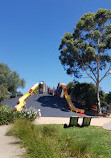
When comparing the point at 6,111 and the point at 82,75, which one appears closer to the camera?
the point at 6,111

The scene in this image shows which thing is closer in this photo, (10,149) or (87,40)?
(10,149)

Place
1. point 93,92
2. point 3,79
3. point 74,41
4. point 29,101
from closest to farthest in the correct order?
point 74,41
point 29,101
point 93,92
point 3,79

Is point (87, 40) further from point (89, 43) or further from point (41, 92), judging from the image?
point (41, 92)

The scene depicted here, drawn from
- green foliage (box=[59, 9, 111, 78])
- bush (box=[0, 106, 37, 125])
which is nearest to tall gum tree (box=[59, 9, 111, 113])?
green foliage (box=[59, 9, 111, 78])

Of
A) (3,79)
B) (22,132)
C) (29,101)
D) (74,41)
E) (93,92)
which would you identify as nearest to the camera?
(22,132)

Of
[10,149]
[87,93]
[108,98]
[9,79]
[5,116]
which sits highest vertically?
[9,79]

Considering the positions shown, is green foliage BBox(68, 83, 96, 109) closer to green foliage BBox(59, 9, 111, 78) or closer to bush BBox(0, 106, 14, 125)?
green foliage BBox(59, 9, 111, 78)

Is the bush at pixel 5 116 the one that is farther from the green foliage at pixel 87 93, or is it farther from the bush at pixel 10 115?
the green foliage at pixel 87 93

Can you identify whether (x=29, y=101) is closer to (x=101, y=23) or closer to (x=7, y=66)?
(x=101, y=23)

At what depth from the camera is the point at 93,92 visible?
2591 centimetres

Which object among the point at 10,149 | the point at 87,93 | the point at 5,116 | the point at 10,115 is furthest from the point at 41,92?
the point at 10,149

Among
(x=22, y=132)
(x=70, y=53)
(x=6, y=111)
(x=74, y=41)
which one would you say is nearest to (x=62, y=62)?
(x=70, y=53)

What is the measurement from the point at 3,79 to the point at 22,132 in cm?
3713

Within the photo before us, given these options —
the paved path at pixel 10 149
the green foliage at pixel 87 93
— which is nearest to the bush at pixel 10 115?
the paved path at pixel 10 149
